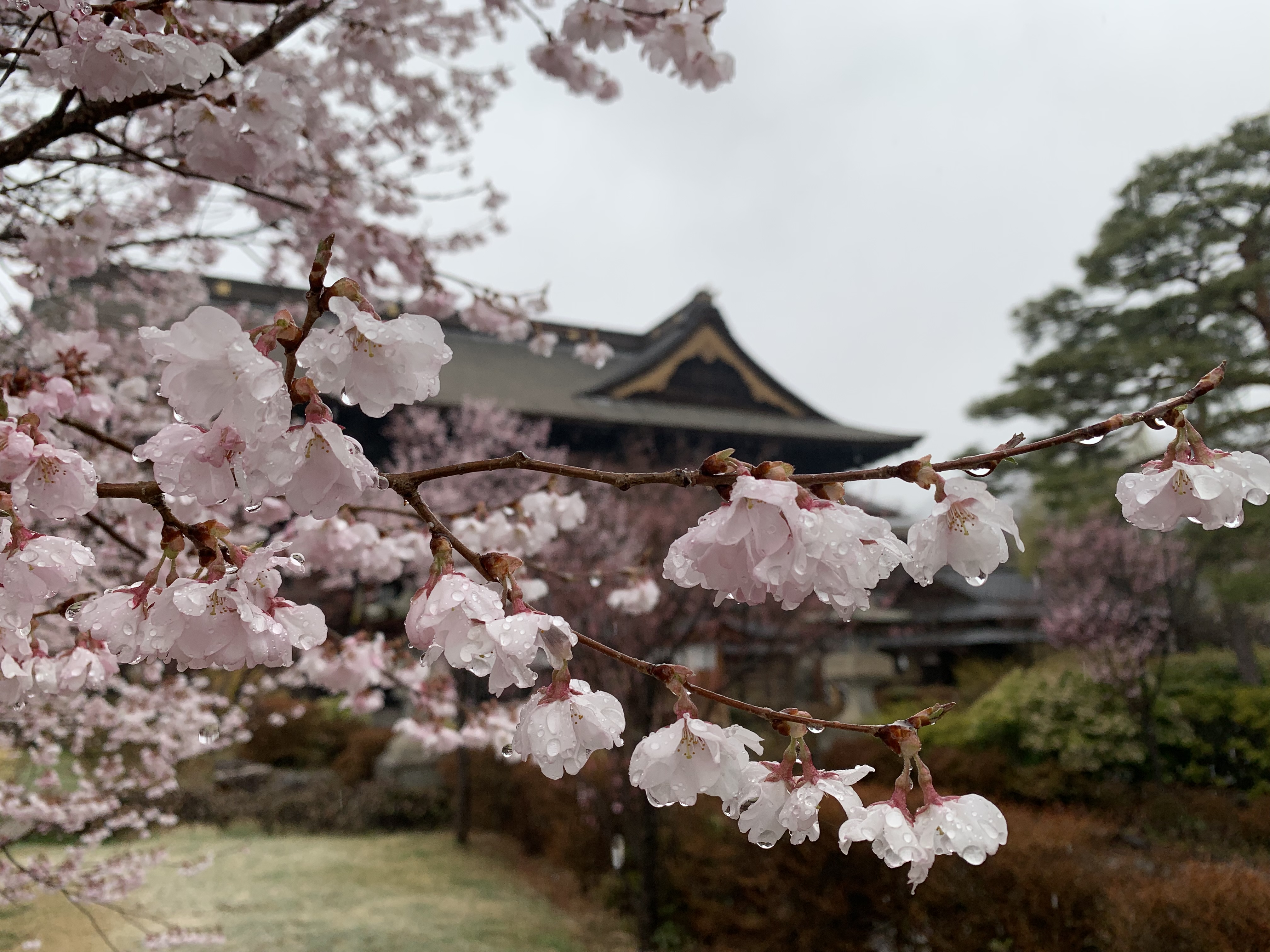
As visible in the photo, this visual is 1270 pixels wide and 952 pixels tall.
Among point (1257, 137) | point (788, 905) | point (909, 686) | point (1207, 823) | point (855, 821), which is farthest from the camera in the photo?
point (909, 686)

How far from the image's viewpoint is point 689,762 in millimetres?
937

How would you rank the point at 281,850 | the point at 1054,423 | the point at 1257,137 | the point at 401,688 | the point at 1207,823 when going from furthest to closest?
the point at 1054,423 → the point at 281,850 → the point at 1257,137 → the point at 1207,823 → the point at 401,688

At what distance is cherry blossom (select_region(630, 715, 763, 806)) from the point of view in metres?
0.92

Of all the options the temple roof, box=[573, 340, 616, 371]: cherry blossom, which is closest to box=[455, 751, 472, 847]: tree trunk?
the temple roof

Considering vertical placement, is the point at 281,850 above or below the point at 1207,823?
below

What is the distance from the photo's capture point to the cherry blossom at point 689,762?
3.02ft

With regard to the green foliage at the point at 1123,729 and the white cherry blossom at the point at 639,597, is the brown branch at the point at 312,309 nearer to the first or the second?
the white cherry blossom at the point at 639,597

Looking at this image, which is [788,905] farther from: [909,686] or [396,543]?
[909,686]

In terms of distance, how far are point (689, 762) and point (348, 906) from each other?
19.6 feet

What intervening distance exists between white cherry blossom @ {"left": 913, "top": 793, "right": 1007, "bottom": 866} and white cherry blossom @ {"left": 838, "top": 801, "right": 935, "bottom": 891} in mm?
12

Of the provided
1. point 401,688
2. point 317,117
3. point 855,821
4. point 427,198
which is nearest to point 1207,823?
point 401,688

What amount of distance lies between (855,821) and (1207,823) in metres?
5.73

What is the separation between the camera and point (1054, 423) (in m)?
9.53

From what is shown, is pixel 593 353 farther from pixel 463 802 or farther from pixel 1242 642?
pixel 1242 642
